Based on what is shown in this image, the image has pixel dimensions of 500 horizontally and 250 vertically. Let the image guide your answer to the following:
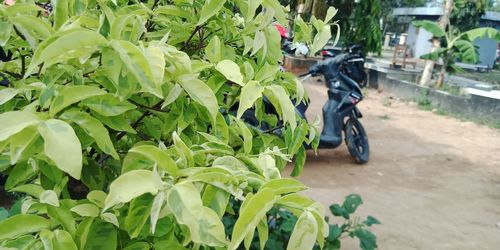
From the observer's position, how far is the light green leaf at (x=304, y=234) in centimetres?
64

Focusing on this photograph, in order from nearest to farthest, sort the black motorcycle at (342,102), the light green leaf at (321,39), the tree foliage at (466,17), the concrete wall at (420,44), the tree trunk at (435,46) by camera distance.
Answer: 1. the light green leaf at (321,39)
2. the black motorcycle at (342,102)
3. the tree trunk at (435,46)
4. the tree foliage at (466,17)
5. the concrete wall at (420,44)

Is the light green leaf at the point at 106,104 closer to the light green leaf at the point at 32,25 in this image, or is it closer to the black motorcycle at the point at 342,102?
the light green leaf at the point at 32,25

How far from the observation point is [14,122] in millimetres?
602

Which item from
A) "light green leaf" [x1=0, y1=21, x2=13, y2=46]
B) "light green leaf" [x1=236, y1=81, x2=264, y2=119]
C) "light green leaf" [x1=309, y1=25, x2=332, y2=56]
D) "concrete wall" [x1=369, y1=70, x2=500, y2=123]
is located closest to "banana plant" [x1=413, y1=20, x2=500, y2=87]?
"concrete wall" [x1=369, y1=70, x2=500, y2=123]

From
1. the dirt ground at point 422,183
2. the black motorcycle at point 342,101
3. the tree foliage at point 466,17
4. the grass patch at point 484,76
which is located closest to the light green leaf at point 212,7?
the dirt ground at point 422,183

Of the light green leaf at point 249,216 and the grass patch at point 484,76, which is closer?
the light green leaf at point 249,216

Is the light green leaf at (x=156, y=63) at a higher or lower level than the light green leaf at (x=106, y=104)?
higher

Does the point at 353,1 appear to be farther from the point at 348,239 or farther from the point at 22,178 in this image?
the point at 22,178

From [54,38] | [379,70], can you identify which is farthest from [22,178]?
[379,70]

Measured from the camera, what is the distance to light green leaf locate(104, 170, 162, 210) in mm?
590

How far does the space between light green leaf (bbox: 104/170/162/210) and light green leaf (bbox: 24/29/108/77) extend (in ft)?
0.60

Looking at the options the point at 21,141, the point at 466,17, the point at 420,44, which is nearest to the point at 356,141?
the point at 21,141

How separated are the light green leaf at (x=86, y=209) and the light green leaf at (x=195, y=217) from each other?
0.18 m

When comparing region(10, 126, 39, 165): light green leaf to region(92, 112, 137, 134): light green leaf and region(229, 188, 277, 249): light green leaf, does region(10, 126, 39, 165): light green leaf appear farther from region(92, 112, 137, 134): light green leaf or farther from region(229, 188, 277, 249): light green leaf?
region(229, 188, 277, 249): light green leaf
